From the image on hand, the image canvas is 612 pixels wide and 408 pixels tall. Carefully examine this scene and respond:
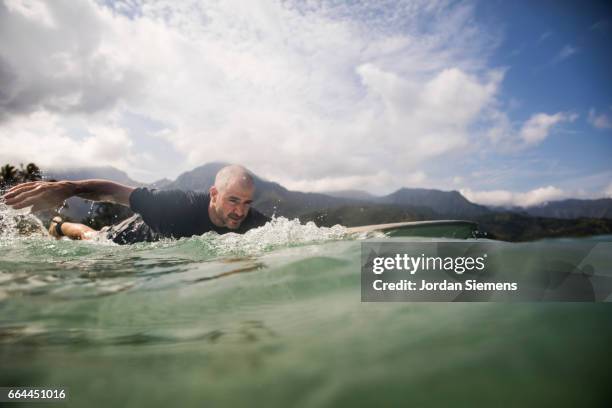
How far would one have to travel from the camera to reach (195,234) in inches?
214

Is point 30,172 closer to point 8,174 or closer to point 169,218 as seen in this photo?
point 8,174

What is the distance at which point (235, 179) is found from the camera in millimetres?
5312

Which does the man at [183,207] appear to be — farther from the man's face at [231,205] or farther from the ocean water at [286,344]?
the ocean water at [286,344]

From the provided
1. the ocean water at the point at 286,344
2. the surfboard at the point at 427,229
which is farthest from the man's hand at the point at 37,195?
the surfboard at the point at 427,229

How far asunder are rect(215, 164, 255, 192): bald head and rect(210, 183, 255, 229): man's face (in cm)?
4

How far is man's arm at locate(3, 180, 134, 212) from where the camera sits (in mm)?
4074

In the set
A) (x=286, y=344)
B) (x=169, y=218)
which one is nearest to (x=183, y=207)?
(x=169, y=218)

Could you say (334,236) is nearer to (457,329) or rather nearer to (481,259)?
(481,259)

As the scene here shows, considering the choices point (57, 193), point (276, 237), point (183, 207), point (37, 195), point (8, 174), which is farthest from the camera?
point (8, 174)

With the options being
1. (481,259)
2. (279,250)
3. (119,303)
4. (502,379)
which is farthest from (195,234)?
(502,379)

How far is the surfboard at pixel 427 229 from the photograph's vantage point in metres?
4.84

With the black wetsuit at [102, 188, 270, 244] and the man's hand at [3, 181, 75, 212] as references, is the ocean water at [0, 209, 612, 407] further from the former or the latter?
the black wetsuit at [102, 188, 270, 244]

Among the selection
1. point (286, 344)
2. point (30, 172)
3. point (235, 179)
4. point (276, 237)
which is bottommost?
point (286, 344)

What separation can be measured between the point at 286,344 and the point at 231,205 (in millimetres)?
3866
